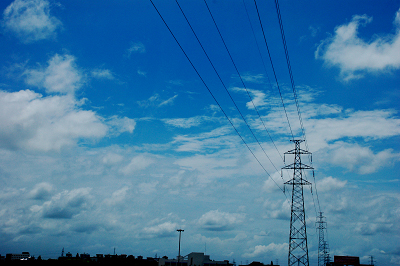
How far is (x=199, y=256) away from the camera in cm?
9875

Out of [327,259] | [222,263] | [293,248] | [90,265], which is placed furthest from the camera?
[222,263]

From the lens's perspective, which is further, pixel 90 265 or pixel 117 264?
pixel 117 264

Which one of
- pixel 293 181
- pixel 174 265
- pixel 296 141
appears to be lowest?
pixel 174 265

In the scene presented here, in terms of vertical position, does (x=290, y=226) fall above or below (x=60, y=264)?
above

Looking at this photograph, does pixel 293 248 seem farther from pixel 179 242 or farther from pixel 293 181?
pixel 179 242

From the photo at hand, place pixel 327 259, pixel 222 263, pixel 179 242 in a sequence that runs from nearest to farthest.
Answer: pixel 179 242 < pixel 327 259 < pixel 222 263

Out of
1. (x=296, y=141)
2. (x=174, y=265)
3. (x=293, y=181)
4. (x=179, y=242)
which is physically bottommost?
(x=174, y=265)

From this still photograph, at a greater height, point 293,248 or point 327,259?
point 293,248

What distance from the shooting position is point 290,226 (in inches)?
1901

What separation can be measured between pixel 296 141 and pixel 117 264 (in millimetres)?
77322

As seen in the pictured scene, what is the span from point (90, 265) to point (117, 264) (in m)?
11.7

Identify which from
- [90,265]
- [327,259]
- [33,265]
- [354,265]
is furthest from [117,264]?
[354,265]

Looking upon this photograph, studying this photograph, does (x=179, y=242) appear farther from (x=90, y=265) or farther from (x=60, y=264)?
(x=60, y=264)

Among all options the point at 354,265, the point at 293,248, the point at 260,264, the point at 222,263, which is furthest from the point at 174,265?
the point at 293,248
